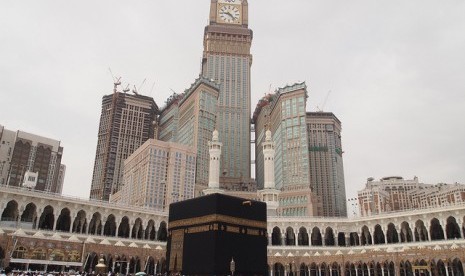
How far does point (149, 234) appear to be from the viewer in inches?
1806

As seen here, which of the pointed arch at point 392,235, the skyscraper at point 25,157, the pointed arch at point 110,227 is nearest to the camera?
the pointed arch at point 110,227

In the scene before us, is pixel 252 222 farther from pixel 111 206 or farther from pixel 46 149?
pixel 46 149

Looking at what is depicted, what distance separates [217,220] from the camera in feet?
71.5

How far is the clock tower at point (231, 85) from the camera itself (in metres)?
100

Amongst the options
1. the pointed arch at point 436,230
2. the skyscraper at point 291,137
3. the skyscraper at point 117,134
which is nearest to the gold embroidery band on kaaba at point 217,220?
the pointed arch at point 436,230

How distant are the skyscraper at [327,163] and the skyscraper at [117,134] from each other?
43343 millimetres

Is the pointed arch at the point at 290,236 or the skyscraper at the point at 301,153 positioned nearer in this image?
the pointed arch at the point at 290,236

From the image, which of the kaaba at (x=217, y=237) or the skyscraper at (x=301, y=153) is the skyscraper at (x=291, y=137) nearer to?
the skyscraper at (x=301, y=153)

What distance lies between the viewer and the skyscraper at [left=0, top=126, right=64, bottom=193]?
281ft

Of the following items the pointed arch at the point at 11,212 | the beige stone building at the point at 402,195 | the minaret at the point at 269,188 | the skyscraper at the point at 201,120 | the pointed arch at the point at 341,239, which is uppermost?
the skyscraper at the point at 201,120

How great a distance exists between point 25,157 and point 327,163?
234 ft

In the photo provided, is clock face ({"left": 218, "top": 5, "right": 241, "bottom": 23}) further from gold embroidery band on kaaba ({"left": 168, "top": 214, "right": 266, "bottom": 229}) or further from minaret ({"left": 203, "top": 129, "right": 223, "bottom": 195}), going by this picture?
gold embroidery band on kaaba ({"left": 168, "top": 214, "right": 266, "bottom": 229})

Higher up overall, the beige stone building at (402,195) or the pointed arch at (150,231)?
the beige stone building at (402,195)

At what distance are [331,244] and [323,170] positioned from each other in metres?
54.6
